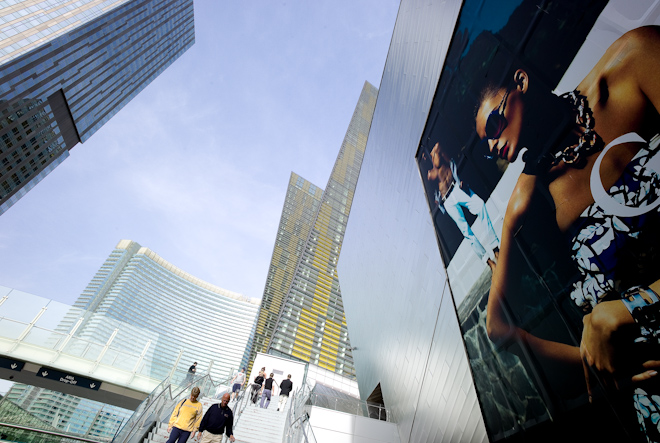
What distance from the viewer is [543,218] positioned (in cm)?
355

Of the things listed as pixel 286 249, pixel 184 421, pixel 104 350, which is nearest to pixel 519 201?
pixel 184 421

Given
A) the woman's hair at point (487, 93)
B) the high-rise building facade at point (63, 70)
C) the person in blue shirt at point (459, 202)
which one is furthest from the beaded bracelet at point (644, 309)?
the high-rise building facade at point (63, 70)

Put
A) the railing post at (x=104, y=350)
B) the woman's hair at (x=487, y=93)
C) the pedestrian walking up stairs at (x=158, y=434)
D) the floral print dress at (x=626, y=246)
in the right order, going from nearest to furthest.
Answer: the floral print dress at (x=626, y=246) < the woman's hair at (x=487, y=93) < the pedestrian walking up stairs at (x=158, y=434) < the railing post at (x=104, y=350)

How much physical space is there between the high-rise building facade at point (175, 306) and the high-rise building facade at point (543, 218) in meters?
118

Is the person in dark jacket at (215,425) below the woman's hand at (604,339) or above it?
below

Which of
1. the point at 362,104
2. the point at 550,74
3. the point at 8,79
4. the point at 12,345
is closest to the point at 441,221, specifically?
the point at 550,74

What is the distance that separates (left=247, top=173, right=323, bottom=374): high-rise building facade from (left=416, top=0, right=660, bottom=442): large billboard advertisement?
5543cm

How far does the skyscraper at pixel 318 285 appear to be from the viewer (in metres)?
39.8

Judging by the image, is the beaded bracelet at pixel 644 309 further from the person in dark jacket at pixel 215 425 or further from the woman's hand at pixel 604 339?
the person in dark jacket at pixel 215 425

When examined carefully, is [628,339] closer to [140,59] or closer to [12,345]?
[12,345]

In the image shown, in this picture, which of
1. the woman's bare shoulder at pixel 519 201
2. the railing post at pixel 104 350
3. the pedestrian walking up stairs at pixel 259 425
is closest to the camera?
the woman's bare shoulder at pixel 519 201

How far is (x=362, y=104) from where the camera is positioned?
9406cm

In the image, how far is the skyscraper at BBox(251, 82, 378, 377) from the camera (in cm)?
3981

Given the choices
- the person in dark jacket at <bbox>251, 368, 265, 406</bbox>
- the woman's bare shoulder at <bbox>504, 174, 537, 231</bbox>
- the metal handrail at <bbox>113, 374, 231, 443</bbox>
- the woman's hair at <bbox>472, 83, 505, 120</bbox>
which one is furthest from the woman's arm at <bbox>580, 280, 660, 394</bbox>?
the person in dark jacket at <bbox>251, 368, 265, 406</bbox>
